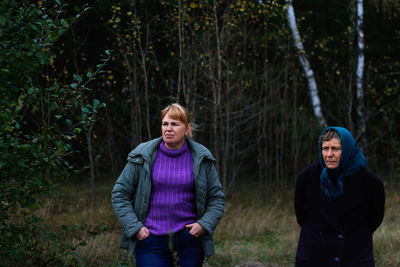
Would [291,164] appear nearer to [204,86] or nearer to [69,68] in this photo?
[204,86]

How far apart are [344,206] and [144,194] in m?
1.32

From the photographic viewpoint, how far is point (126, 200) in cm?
338

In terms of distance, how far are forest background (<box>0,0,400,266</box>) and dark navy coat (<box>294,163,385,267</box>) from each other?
166 cm

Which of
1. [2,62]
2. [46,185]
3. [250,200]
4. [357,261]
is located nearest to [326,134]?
[357,261]

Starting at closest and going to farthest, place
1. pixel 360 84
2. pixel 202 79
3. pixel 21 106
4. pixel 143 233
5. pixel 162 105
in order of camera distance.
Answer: pixel 143 233, pixel 21 106, pixel 202 79, pixel 162 105, pixel 360 84

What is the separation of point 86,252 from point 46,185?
2.75m

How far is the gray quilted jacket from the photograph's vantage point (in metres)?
3.32

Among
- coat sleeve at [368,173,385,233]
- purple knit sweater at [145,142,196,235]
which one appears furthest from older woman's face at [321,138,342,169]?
purple knit sweater at [145,142,196,235]

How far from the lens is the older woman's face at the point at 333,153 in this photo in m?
3.39

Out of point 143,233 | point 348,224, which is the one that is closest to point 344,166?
point 348,224

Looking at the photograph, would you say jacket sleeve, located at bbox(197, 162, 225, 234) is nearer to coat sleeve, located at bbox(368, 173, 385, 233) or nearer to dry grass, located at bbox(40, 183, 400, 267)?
coat sleeve, located at bbox(368, 173, 385, 233)

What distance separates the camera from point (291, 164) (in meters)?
11.5

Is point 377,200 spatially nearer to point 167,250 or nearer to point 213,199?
point 213,199

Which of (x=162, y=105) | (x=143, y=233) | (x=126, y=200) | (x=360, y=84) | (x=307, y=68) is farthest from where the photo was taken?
(x=307, y=68)
